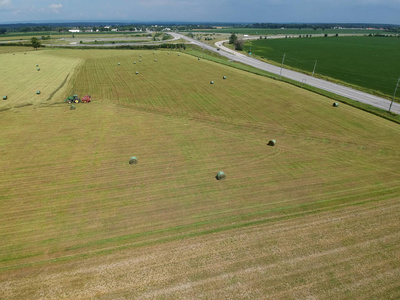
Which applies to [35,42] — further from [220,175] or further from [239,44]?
[220,175]

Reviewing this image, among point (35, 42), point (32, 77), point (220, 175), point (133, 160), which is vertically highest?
point (35, 42)

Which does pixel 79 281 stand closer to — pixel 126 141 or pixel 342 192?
pixel 126 141

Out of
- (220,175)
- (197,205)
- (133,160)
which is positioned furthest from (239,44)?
(197,205)

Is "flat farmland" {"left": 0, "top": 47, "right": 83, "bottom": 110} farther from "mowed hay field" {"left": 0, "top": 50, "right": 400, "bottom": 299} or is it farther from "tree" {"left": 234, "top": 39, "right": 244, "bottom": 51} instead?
"tree" {"left": 234, "top": 39, "right": 244, "bottom": 51}

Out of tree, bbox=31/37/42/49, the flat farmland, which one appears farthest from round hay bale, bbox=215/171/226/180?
tree, bbox=31/37/42/49

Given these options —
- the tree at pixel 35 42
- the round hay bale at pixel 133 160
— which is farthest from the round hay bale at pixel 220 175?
the tree at pixel 35 42

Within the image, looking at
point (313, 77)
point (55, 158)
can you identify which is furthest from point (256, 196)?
point (313, 77)

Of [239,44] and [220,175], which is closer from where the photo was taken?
[220,175]

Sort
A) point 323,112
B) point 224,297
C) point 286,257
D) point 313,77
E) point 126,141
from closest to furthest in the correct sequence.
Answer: point 224,297, point 286,257, point 126,141, point 323,112, point 313,77
